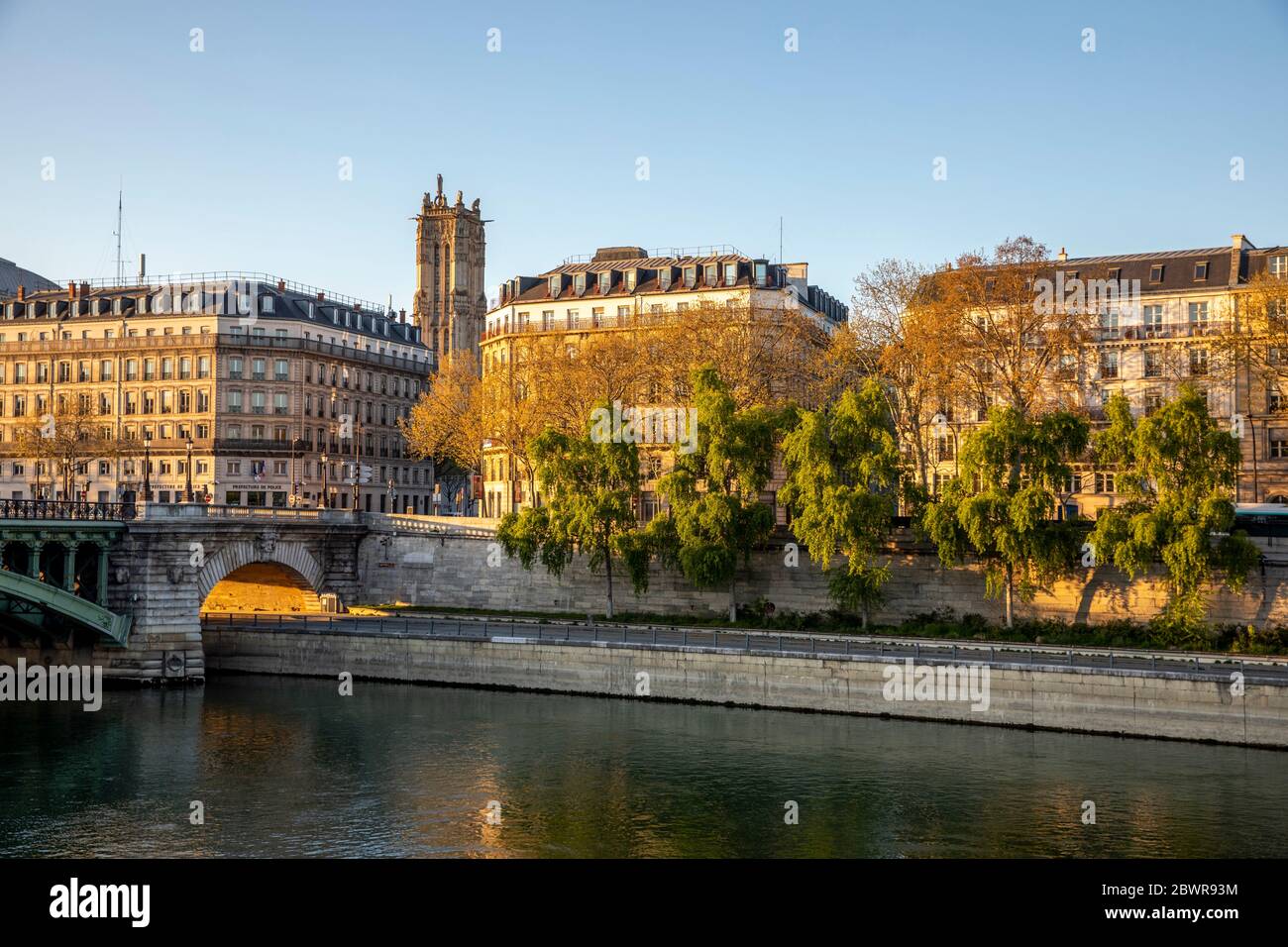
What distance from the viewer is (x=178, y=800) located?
133 ft

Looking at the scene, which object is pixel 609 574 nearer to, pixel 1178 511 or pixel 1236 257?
pixel 1178 511

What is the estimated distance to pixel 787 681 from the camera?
5491 centimetres

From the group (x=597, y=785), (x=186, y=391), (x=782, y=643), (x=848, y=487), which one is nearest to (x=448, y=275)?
(x=186, y=391)

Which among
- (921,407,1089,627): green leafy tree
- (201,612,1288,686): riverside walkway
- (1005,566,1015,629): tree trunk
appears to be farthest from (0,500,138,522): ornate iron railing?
(1005,566,1015,629): tree trunk

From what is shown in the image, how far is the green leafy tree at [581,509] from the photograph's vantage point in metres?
67.9

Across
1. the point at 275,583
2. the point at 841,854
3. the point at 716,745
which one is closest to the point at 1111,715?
the point at 716,745

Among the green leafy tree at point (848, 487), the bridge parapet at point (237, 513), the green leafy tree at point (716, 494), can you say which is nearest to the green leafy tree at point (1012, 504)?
the green leafy tree at point (848, 487)

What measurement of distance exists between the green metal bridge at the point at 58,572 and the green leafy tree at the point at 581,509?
60.6ft

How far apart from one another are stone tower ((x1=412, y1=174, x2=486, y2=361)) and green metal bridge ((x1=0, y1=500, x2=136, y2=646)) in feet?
350

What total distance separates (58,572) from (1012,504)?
133 feet

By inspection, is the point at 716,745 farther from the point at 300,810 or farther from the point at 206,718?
the point at 206,718

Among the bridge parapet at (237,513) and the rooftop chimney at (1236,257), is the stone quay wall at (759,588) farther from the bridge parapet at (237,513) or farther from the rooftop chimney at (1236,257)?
the rooftop chimney at (1236,257)

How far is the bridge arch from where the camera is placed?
215ft
